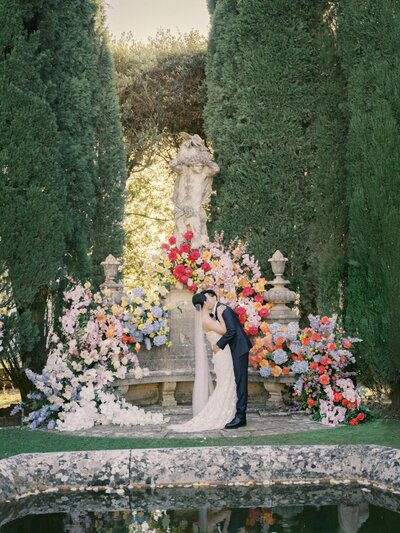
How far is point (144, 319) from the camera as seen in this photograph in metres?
8.77

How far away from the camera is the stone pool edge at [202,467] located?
536 cm

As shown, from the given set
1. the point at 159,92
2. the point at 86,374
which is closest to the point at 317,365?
the point at 86,374

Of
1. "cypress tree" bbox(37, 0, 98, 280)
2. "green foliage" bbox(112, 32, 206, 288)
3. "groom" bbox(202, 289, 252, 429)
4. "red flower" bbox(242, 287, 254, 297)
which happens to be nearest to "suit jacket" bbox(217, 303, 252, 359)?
"groom" bbox(202, 289, 252, 429)

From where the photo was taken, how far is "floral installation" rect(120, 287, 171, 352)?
859cm

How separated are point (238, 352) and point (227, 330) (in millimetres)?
249

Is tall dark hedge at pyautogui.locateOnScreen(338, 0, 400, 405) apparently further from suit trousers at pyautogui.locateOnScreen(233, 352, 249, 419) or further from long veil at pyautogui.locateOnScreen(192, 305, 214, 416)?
long veil at pyautogui.locateOnScreen(192, 305, 214, 416)

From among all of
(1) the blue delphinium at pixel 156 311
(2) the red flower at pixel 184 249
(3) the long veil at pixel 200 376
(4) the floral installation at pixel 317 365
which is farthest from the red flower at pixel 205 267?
(3) the long veil at pixel 200 376

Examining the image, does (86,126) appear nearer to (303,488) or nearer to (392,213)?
(392,213)

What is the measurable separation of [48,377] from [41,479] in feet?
8.72

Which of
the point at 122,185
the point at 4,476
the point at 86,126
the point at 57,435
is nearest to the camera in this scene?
the point at 4,476

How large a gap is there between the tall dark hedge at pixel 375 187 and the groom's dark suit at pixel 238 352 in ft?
5.33

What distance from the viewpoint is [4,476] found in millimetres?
5078

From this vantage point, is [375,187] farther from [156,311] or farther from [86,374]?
[86,374]

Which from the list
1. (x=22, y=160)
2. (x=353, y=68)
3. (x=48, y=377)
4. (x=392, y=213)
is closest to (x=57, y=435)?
(x=48, y=377)
